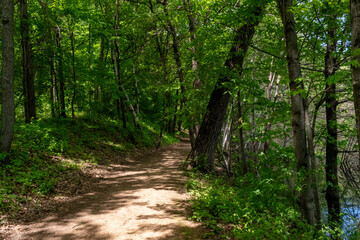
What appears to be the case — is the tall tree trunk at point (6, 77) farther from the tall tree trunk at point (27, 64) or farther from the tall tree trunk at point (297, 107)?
the tall tree trunk at point (297, 107)

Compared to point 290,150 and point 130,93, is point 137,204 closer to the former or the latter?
point 290,150

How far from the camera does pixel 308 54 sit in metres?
6.03

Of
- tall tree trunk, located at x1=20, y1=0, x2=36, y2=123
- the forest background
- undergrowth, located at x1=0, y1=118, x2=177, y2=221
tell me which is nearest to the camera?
the forest background

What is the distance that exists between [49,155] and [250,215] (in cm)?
663

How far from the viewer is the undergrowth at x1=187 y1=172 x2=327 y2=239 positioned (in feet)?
13.4

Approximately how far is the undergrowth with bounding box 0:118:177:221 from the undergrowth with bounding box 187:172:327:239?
13.0 ft

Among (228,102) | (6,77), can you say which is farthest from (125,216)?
(228,102)

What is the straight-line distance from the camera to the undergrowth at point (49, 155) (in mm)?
5344

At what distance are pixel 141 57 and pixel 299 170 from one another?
11498mm

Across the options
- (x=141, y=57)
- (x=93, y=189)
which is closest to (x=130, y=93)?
(x=141, y=57)

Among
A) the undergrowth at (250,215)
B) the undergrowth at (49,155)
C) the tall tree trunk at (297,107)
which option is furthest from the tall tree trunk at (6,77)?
the tall tree trunk at (297,107)

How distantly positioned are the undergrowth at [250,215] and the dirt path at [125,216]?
40cm

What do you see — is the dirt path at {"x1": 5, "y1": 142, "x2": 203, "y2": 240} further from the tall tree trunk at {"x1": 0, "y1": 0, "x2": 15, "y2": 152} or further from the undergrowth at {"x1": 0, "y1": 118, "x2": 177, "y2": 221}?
the tall tree trunk at {"x1": 0, "y1": 0, "x2": 15, "y2": 152}

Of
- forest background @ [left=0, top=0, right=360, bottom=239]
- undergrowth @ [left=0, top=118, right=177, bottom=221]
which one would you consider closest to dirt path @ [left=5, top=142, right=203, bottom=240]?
forest background @ [left=0, top=0, right=360, bottom=239]
